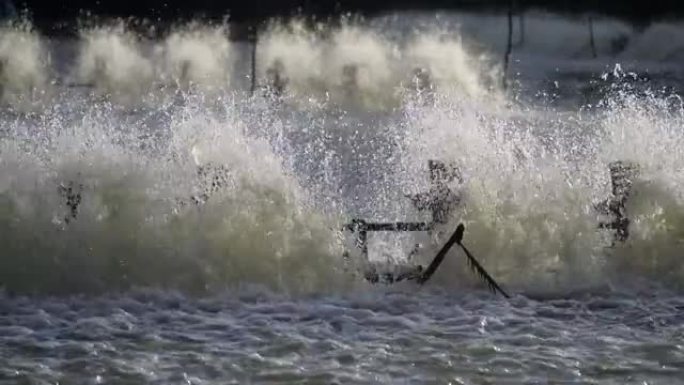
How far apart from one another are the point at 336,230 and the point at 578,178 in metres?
1.81

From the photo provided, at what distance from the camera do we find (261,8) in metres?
17.6

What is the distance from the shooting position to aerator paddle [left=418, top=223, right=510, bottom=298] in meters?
6.72

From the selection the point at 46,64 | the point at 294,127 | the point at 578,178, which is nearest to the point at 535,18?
the point at 294,127

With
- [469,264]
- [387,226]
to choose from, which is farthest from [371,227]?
[469,264]

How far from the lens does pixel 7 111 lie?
1484cm

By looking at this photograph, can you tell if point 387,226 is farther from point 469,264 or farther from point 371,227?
point 469,264

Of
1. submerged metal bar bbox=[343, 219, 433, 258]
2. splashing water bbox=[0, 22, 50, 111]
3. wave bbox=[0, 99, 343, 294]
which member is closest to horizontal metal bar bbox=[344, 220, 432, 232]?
submerged metal bar bbox=[343, 219, 433, 258]

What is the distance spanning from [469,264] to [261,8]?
1125 cm

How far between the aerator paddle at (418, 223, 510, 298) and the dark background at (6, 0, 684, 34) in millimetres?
10478

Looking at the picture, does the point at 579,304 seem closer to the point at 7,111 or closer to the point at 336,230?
the point at 336,230

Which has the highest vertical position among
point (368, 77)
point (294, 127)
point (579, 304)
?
point (368, 77)

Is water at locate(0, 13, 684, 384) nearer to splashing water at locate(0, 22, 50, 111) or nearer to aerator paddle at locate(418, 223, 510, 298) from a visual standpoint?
aerator paddle at locate(418, 223, 510, 298)

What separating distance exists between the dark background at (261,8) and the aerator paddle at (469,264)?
10.5 m

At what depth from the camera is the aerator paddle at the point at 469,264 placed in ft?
22.0
